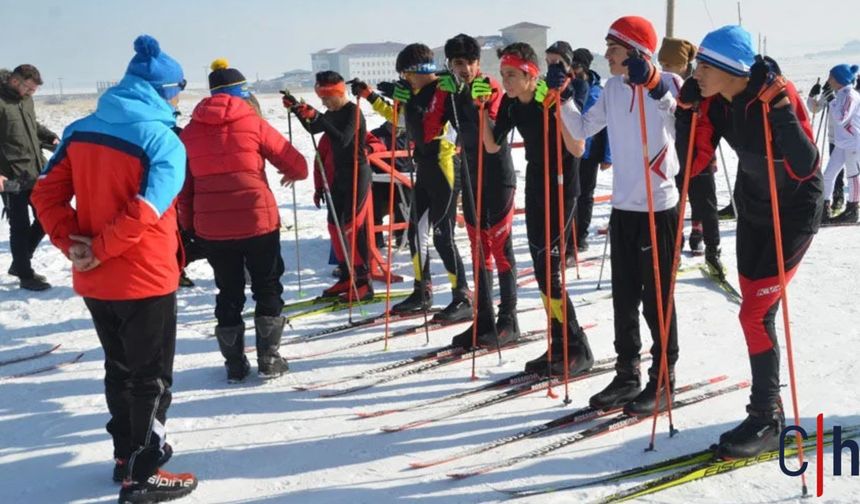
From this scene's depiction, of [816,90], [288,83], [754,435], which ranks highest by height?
[288,83]

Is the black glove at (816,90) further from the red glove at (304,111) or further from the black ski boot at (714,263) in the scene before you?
the red glove at (304,111)

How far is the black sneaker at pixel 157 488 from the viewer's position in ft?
10.5

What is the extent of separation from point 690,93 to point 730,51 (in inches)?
9.7

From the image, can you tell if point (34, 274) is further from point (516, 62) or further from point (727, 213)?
point (727, 213)

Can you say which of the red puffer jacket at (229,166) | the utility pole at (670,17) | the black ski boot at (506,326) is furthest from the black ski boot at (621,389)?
the utility pole at (670,17)

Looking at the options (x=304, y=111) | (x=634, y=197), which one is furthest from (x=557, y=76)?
(x=304, y=111)

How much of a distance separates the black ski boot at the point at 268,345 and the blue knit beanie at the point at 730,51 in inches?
116

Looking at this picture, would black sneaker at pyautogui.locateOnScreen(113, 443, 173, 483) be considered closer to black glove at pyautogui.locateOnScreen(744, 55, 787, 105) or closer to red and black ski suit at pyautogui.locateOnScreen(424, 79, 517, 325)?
red and black ski suit at pyautogui.locateOnScreen(424, 79, 517, 325)

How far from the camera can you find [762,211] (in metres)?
3.23

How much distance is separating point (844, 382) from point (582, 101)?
2.11 m

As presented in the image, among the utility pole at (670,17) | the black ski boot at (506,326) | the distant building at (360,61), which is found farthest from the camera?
the distant building at (360,61)

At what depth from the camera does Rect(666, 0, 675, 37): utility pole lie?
16266 millimetres

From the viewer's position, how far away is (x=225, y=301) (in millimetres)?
4637

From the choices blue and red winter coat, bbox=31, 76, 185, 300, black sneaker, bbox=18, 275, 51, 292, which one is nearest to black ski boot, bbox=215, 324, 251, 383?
blue and red winter coat, bbox=31, 76, 185, 300
